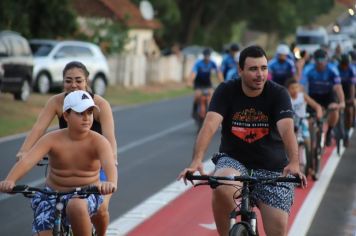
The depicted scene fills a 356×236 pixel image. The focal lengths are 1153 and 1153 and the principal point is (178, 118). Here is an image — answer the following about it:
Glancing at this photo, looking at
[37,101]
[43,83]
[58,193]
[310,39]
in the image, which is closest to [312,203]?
[58,193]

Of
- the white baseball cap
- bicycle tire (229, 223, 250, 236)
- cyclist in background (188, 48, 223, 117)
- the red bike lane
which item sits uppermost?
the white baseball cap

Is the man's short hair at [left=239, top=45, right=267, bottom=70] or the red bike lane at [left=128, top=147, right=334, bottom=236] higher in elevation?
the man's short hair at [left=239, top=45, right=267, bottom=70]

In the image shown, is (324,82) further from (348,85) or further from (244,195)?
(244,195)

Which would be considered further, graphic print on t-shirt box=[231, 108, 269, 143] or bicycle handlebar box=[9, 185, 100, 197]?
graphic print on t-shirt box=[231, 108, 269, 143]

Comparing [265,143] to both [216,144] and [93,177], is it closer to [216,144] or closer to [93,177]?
[93,177]

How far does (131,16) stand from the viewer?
5675cm

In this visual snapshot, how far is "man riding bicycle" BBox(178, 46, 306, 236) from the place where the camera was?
7816mm

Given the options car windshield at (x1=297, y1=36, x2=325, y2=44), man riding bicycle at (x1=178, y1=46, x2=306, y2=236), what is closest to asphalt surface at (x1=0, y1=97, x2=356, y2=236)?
man riding bicycle at (x1=178, y1=46, x2=306, y2=236)

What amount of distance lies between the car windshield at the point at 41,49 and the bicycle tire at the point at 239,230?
28.9 meters

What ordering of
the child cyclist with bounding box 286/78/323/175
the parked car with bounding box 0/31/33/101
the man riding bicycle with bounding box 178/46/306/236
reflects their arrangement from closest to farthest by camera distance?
the man riding bicycle with bounding box 178/46/306/236 < the child cyclist with bounding box 286/78/323/175 < the parked car with bounding box 0/31/33/101

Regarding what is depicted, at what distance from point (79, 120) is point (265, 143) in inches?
53.6

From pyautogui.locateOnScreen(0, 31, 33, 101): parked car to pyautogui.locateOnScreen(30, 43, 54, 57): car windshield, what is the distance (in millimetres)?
4693

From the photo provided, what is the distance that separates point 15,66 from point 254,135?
2274cm

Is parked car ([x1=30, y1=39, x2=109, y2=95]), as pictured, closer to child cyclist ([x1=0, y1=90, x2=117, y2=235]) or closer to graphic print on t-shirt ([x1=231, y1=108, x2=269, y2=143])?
graphic print on t-shirt ([x1=231, y1=108, x2=269, y2=143])
